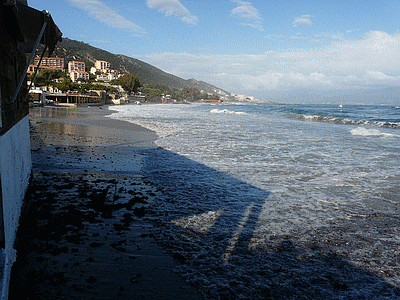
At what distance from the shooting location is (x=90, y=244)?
13.9 feet

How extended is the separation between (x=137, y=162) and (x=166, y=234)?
552 centimetres

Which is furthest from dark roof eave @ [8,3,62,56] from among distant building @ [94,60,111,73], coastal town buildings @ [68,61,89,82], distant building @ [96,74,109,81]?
distant building @ [94,60,111,73]

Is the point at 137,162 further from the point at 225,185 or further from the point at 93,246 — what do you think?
the point at 93,246

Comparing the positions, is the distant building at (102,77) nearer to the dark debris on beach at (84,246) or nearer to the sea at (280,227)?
the sea at (280,227)

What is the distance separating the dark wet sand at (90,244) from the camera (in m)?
3.33

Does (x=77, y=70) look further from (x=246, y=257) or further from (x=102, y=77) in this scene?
(x=246, y=257)

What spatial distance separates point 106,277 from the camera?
11.6ft

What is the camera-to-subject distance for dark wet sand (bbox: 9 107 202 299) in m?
3.33

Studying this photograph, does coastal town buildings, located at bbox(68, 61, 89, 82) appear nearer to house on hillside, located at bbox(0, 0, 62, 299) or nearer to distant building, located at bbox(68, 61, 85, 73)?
distant building, located at bbox(68, 61, 85, 73)

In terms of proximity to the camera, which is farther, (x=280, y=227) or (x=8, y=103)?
(x=280, y=227)

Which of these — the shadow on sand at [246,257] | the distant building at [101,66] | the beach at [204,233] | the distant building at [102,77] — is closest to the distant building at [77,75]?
the distant building at [102,77]

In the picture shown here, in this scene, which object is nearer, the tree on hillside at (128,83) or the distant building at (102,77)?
the tree on hillside at (128,83)

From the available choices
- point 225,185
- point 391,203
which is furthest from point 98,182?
point 391,203

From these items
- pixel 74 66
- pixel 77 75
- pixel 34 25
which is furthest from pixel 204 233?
pixel 74 66
